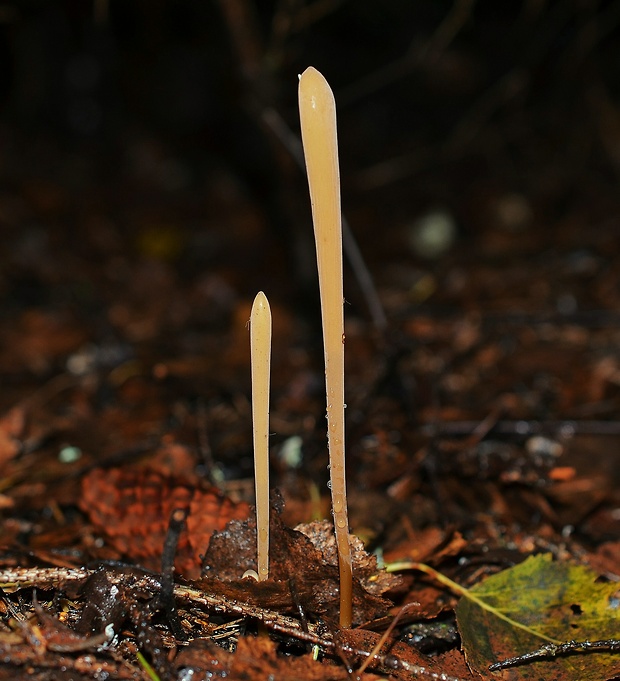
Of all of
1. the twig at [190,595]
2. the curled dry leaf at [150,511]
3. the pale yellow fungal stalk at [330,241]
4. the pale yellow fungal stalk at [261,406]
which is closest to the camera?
the pale yellow fungal stalk at [330,241]

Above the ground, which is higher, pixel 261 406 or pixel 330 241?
pixel 330 241

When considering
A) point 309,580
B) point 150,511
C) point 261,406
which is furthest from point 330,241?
point 150,511

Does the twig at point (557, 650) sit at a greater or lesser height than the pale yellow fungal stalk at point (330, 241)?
lesser

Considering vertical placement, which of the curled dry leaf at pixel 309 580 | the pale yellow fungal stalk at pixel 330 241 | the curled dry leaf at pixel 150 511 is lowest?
the curled dry leaf at pixel 309 580

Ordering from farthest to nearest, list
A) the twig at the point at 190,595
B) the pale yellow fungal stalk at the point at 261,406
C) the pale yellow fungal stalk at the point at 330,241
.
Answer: the twig at the point at 190,595, the pale yellow fungal stalk at the point at 261,406, the pale yellow fungal stalk at the point at 330,241

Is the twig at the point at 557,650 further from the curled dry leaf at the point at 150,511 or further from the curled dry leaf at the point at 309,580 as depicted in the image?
the curled dry leaf at the point at 150,511

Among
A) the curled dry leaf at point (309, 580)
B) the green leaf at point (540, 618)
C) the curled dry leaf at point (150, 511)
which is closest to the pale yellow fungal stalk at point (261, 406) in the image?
the curled dry leaf at point (309, 580)

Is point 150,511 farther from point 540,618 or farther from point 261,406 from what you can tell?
point 540,618

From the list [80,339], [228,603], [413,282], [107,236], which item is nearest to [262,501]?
[228,603]
